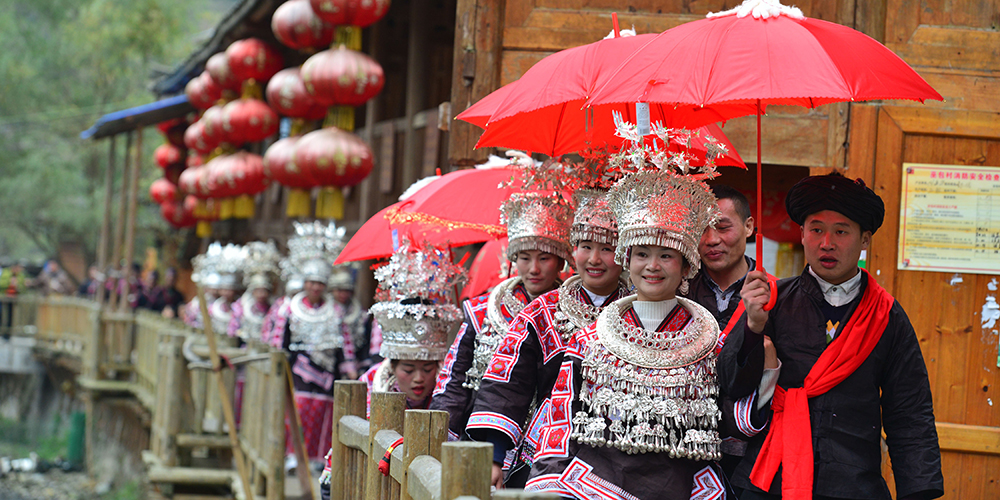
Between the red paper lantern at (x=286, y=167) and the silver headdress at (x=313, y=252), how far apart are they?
0.52 m

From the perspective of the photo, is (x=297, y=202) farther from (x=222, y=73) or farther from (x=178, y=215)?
(x=178, y=215)

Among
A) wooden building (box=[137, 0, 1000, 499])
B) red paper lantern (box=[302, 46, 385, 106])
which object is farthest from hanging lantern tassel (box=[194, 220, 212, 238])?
wooden building (box=[137, 0, 1000, 499])

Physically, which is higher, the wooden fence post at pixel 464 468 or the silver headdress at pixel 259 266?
the silver headdress at pixel 259 266

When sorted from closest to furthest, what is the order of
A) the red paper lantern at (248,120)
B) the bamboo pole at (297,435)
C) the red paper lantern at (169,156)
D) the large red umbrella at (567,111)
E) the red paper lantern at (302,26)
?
the large red umbrella at (567,111) < the bamboo pole at (297,435) < the red paper lantern at (302,26) < the red paper lantern at (248,120) < the red paper lantern at (169,156)

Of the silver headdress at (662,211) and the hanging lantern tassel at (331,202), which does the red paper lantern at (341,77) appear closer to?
the hanging lantern tassel at (331,202)

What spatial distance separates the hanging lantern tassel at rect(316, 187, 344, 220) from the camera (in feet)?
33.2

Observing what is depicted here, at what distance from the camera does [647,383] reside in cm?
321

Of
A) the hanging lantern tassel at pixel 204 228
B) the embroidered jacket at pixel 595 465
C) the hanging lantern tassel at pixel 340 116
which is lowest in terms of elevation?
the embroidered jacket at pixel 595 465

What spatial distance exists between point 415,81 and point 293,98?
4.35ft

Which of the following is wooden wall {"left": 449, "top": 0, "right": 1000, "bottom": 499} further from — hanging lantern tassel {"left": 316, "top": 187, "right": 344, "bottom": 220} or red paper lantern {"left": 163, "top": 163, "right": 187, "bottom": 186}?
red paper lantern {"left": 163, "top": 163, "right": 187, "bottom": 186}

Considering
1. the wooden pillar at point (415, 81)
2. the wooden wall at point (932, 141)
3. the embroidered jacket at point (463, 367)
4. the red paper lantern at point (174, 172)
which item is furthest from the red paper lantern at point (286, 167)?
the red paper lantern at point (174, 172)

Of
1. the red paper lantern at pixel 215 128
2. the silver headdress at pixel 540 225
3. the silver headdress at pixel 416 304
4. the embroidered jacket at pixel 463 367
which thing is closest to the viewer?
the silver headdress at pixel 540 225

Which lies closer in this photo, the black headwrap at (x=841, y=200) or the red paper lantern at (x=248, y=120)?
the black headwrap at (x=841, y=200)

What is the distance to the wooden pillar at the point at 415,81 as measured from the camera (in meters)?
10.6
